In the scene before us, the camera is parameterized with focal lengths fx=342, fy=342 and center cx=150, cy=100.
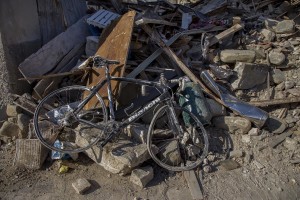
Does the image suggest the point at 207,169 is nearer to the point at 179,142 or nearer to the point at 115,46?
the point at 179,142

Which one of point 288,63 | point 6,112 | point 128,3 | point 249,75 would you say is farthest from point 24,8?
point 288,63

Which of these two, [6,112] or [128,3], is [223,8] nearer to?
[128,3]

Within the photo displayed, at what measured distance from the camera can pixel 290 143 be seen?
21.6 ft

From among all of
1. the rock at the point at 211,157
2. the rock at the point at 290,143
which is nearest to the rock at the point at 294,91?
the rock at the point at 290,143

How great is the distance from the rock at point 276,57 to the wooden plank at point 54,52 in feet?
14.0

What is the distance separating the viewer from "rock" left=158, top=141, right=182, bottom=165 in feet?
20.0

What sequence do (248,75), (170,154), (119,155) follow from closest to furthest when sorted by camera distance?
(119,155)
(170,154)
(248,75)

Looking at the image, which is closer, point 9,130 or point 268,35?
point 9,130

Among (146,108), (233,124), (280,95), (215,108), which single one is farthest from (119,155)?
(280,95)

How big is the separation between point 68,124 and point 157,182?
182cm

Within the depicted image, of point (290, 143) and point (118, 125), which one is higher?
point (118, 125)

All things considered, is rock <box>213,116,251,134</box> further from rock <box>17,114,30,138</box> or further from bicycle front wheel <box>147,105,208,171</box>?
rock <box>17,114,30,138</box>

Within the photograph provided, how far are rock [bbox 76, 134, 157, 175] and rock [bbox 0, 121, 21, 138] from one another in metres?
1.38

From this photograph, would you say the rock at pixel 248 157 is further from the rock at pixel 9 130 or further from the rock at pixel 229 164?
the rock at pixel 9 130
